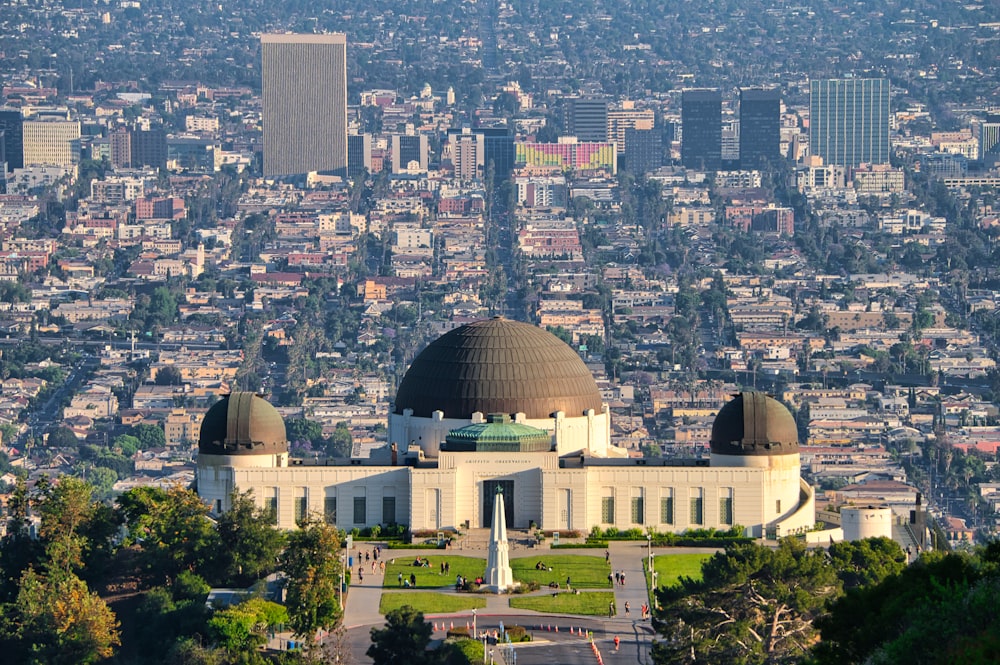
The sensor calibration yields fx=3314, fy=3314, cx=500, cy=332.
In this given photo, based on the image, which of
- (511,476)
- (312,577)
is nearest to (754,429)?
(511,476)

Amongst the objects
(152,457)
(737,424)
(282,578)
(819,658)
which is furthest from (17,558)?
(152,457)

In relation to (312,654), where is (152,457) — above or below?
below

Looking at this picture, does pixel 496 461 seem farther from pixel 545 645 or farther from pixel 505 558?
pixel 545 645

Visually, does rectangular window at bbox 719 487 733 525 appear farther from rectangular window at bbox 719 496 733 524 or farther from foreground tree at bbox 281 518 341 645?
foreground tree at bbox 281 518 341 645

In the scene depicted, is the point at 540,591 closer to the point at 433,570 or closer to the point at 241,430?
the point at 433,570

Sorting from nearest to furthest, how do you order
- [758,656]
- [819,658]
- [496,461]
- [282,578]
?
[819,658]
[758,656]
[282,578]
[496,461]

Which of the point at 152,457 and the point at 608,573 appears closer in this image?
the point at 608,573
